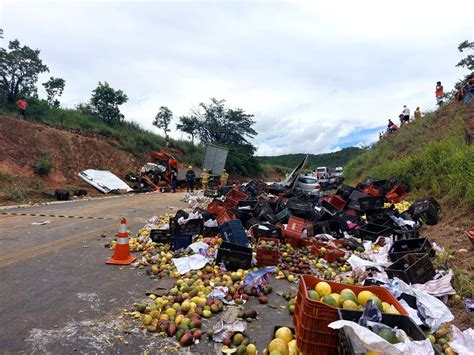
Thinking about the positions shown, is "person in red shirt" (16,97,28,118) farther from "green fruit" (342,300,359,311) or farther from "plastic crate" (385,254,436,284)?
"green fruit" (342,300,359,311)

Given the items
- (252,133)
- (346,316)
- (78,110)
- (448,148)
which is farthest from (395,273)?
(252,133)

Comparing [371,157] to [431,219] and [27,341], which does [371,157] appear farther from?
[27,341]

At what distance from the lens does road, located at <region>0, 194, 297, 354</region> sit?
3.48 metres

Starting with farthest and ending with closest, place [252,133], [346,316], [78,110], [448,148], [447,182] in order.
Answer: [252,133] < [78,110] < [448,148] < [447,182] < [346,316]

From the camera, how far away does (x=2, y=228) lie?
345 inches

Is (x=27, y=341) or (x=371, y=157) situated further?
(x=371, y=157)

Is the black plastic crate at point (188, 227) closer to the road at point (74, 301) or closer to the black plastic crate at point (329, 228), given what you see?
the road at point (74, 301)

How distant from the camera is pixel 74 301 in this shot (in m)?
4.50

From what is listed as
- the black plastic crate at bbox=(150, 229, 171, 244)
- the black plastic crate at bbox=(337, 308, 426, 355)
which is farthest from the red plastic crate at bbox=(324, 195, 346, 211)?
the black plastic crate at bbox=(337, 308, 426, 355)

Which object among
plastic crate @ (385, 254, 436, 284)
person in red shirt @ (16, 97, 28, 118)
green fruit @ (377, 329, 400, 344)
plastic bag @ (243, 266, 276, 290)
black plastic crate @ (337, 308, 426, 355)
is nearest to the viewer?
green fruit @ (377, 329, 400, 344)

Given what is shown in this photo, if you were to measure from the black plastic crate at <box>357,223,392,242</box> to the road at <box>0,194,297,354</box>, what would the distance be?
10.3 feet

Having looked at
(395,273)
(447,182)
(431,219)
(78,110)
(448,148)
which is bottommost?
(395,273)

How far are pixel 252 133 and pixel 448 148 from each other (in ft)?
134

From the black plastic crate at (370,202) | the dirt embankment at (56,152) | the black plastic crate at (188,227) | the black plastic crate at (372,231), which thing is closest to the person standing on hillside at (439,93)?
the black plastic crate at (370,202)
